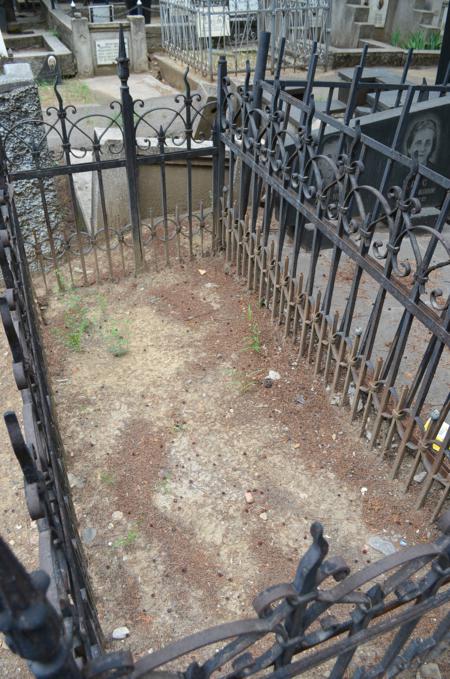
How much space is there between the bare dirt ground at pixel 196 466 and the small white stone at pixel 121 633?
2 centimetres

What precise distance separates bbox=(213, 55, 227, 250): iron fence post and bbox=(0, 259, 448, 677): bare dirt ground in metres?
0.89

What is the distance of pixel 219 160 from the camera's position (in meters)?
4.55

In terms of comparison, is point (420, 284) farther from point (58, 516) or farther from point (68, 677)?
point (68, 677)

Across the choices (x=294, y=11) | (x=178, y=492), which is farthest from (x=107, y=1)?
(x=178, y=492)

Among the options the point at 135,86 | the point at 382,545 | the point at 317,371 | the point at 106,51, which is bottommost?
the point at 382,545

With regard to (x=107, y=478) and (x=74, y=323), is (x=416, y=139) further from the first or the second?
(x=107, y=478)

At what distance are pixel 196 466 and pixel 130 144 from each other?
263 centimetres

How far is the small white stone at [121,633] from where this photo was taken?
2.34 m

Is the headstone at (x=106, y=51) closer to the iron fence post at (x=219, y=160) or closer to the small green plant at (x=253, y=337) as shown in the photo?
the iron fence post at (x=219, y=160)

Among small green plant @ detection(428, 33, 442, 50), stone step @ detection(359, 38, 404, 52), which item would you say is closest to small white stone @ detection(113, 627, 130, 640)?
stone step @ detection(359, 38, 404, 52)

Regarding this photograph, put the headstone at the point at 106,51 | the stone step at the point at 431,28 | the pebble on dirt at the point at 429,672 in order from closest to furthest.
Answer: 1. the pebble on dirt at the point at 429,672
2. the headstone at the point at 106,51
3. the stone step at the point at 431,28

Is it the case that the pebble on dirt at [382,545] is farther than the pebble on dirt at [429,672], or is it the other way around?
the pebble on dirt at [382,545]

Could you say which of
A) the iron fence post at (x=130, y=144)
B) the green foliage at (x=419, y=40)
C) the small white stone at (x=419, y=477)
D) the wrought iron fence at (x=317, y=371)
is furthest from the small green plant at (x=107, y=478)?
the green foliage at (x=419, y=40)

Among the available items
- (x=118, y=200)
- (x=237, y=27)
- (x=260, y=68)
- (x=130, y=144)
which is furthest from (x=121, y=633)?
(x=237, y=27)
